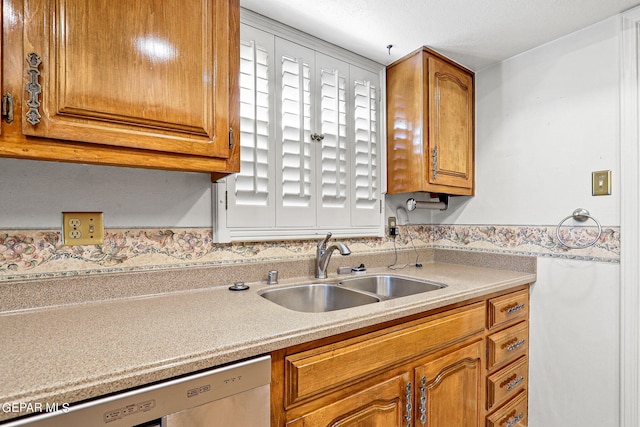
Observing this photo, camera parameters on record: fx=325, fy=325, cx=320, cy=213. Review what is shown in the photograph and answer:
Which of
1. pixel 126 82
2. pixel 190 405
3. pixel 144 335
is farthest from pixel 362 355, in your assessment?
pixel 126 82

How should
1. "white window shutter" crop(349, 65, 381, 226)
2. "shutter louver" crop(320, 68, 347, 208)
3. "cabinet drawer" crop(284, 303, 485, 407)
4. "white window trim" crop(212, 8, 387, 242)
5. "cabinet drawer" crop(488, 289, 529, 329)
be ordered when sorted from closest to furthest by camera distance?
"cabinet drawer" crop(284, 303, 485, 407), "white window trim" crop(212, 8, 387, 242), "cabinet drawer" crop(488, 289, 529, 329), "shutter louver" crop(320, 68, 347, 208), "white window shutter" crop(349, 65, 381, 226)

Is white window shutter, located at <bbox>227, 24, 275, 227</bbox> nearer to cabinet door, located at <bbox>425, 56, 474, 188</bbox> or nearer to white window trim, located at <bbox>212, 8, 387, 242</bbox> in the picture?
white window trim, located at <bbox>212, 8, 387, 242</bbox>

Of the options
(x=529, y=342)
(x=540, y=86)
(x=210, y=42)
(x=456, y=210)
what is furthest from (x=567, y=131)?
(x=210, y=42)

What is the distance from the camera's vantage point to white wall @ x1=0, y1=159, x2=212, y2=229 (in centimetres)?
103

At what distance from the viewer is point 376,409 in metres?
1.06

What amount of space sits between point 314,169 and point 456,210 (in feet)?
3.52

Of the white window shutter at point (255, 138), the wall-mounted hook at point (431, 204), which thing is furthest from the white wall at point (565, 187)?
the white window shutter at point (255, 138)

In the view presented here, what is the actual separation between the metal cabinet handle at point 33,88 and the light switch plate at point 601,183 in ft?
7.02

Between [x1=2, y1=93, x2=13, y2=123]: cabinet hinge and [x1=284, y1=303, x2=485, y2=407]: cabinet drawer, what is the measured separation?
91cm

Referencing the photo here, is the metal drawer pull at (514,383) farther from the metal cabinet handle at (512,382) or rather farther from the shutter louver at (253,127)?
the shutter louver at (253,127)

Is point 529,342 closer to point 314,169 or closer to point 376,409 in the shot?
point 376,409

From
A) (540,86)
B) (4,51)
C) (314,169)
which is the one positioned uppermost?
(540,86)

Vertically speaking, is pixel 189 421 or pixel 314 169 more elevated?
pixel 314 169

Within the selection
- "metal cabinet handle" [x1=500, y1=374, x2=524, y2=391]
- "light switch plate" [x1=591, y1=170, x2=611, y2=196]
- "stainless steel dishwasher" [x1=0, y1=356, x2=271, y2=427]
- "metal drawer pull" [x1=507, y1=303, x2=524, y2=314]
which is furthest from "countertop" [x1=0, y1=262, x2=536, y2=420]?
"light switch plate" [x1=591, y1=170, x2=611, y2=196]
